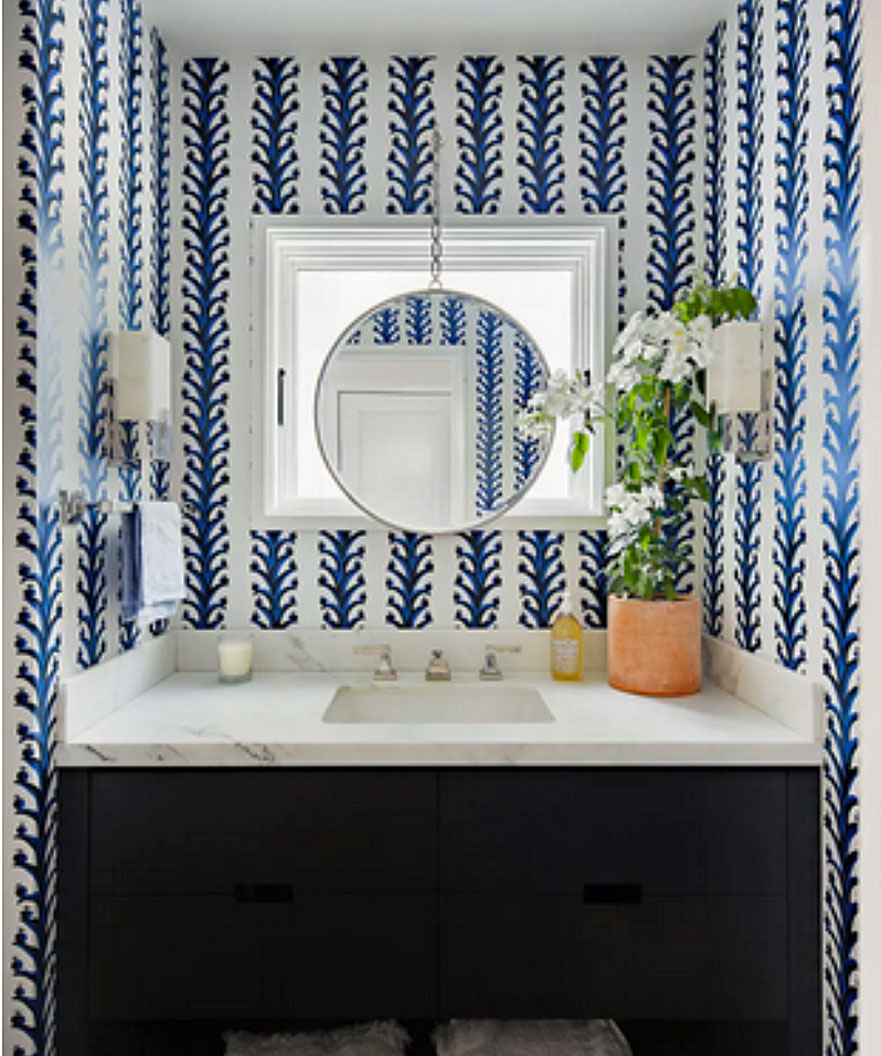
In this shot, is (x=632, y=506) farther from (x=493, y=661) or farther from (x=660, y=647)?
(x=493, y=661)

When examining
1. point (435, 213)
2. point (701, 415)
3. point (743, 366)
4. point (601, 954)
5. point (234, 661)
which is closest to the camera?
point (601, 954)

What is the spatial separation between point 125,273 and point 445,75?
3.11ft

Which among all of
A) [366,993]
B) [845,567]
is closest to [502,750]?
[366,993]

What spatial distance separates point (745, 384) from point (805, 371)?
0.13 metres

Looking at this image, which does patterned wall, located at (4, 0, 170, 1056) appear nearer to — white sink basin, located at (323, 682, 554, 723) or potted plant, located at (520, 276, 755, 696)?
white sink basin, located at (323, 682, 554, 723)

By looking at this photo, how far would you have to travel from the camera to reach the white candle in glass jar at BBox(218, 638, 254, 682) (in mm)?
1796

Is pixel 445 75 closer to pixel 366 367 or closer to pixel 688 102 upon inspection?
pixel 688 102

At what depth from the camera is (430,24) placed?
1.82m

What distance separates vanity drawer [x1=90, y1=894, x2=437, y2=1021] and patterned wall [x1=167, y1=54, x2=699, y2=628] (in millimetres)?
733

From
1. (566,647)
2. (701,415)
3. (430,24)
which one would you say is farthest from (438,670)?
(430,24)

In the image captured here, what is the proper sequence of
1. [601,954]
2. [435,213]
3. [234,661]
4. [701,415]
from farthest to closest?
[435,213]
[234,661]
[701,415]
[601,954]

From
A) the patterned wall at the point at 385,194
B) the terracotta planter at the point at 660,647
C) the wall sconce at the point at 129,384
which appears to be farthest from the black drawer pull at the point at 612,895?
the wall sconce at the point at 129,384

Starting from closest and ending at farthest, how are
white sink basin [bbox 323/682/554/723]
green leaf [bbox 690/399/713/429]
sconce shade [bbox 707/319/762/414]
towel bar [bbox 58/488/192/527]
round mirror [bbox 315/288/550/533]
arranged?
towel bar [bbox 58/488/192/527] < sconce shade [bbox 707/319/762/414] < green leaf [bbox 690/399/713/429] < white sink basin [bbox 323/682/554/723] < round mirror [bbox 315/288/550/533]

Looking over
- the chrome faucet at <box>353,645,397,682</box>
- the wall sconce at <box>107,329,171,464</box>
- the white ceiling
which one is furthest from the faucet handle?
the white ceiling
